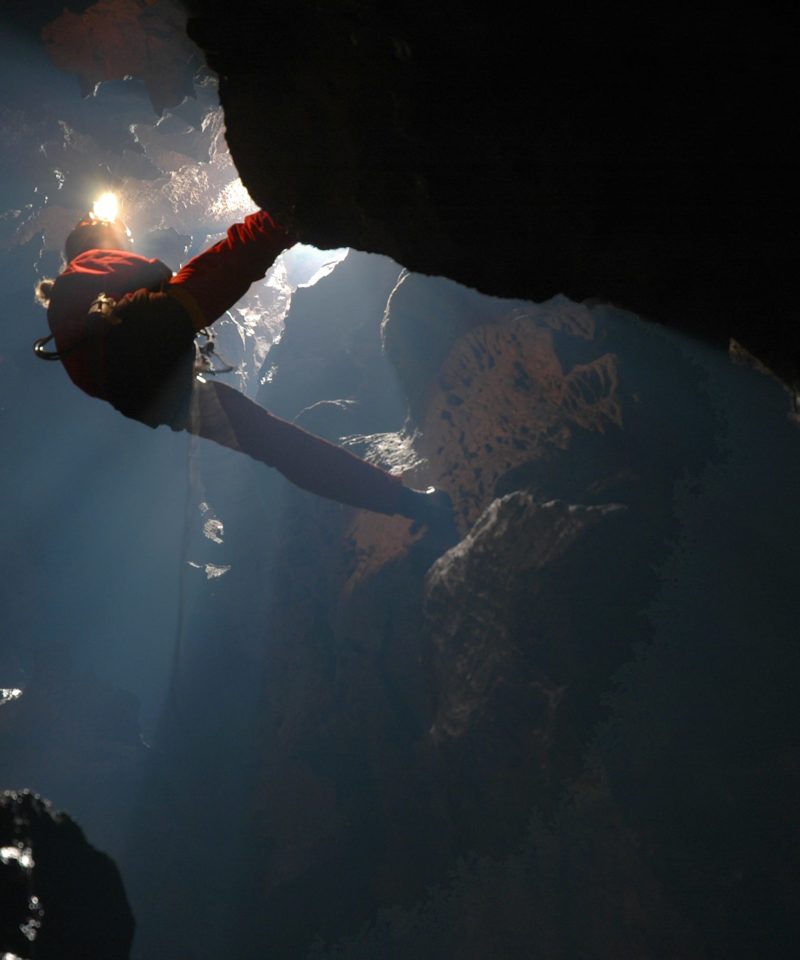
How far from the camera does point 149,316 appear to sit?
9.53 feet

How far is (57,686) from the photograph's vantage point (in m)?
17.1

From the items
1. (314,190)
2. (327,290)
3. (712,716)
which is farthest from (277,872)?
(327,290)

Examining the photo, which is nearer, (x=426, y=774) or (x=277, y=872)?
(x=426, y=774)

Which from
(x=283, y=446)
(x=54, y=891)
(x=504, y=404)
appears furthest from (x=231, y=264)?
(x=54, y=891)

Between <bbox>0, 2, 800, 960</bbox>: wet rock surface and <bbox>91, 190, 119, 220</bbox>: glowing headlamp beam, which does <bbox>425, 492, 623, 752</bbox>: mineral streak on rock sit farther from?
<bbox>91, 190, 119, 220</bbox>: glowing headlamp beam

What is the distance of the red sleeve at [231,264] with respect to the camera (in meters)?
2.79

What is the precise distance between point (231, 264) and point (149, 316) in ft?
1.74

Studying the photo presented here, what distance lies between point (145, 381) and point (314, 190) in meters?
1.56

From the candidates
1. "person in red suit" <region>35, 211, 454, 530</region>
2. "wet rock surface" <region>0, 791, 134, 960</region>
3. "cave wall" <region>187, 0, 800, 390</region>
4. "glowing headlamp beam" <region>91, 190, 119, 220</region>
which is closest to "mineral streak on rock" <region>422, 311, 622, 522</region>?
"person in red suit" <region>35, 211, 454, 530</region>

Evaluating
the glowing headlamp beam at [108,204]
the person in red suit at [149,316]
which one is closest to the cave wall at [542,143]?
the person in red suit at [149,316]

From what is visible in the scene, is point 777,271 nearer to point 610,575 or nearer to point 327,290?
point 610,575

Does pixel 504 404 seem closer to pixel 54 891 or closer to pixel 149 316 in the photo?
pixel 149 316

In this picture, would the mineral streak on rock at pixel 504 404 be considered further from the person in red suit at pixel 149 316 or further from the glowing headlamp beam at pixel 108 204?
the glowing headlamp beam at pixel 108 204

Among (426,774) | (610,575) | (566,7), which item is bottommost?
(426,774)
